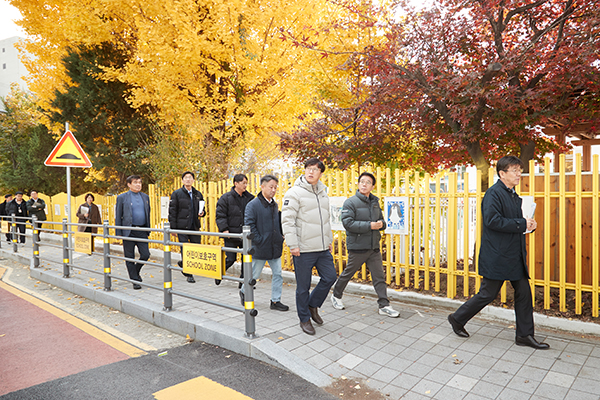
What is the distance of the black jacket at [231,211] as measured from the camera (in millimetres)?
6366

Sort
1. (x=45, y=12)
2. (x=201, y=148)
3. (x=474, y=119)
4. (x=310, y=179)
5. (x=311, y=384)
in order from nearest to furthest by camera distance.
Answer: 1. (x=311, y=384)
2. (x=310, y=179)
3. (x=474, y=119)
4. (x=201, y=148)
5. (x=45, y=12)

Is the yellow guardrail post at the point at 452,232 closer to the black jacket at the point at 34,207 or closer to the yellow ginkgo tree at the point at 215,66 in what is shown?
the yellow ginkgo tree at the point at 215,66

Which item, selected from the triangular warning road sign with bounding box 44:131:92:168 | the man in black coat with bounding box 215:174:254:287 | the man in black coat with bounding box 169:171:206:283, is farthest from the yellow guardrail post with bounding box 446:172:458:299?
the triangular warning road sign with bounding box 44:131:92:168

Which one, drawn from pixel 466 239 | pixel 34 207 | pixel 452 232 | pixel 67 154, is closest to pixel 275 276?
pixel 452 232

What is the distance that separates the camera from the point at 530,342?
391 cm

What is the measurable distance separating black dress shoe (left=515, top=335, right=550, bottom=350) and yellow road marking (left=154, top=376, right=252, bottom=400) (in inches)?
110

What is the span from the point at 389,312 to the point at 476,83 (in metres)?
3.09

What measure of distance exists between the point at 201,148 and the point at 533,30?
7.86 metres

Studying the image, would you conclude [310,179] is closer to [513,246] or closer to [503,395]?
[513,246]

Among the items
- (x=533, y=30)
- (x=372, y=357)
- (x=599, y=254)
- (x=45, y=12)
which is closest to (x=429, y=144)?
(x=533, y=30)

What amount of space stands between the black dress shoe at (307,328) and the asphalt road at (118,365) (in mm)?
761

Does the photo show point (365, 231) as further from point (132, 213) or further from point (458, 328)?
point (132, 213)

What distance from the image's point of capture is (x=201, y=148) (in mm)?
10461

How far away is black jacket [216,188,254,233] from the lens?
637 centimetres
